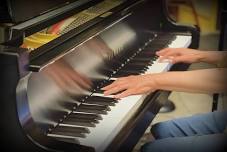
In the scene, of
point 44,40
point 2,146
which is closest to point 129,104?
point 44,40

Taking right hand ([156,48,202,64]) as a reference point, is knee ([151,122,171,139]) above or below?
below

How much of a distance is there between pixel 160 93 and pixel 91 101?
0.39 meters

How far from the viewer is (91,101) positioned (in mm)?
1693

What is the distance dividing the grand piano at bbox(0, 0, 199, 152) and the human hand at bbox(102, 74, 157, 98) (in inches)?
1.4

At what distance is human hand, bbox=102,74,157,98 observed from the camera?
5.69ft

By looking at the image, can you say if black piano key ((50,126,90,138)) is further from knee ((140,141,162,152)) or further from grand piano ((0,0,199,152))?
knee ((140,141,162,152))

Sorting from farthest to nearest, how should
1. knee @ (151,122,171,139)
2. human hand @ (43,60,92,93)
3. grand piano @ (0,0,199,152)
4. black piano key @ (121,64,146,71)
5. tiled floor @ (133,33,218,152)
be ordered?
tiled floor @ (133,33,218,152) → black piano key @ (121,64,146,71) → knee @ (151,122,171,139) → human hand @ (43,60,92,93) → grand piano @ (0,0,199,152)

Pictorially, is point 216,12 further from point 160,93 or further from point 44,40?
point 44,40

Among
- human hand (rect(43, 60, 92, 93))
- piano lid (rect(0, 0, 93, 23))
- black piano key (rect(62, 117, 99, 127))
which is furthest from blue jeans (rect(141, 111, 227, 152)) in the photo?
piano lid (rect(0, 0, 93, 23))

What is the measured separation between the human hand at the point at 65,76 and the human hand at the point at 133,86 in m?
0.11

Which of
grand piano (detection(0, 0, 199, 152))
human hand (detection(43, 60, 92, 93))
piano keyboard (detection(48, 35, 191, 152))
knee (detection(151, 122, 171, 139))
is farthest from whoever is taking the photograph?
knee (detection(151, 122, 171, 139))

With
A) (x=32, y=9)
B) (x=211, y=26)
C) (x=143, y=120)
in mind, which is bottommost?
(x=211, y=26)

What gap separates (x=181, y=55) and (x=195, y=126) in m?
0.52

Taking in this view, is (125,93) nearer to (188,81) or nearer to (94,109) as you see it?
(94,109)
